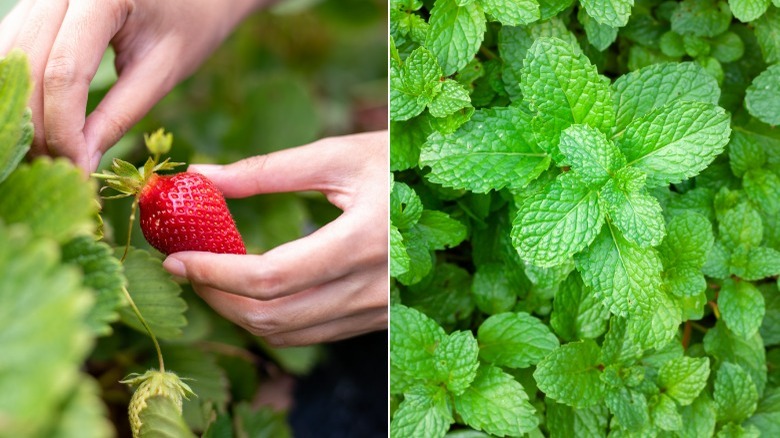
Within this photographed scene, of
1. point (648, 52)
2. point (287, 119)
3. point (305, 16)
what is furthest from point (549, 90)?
point (305, 16)

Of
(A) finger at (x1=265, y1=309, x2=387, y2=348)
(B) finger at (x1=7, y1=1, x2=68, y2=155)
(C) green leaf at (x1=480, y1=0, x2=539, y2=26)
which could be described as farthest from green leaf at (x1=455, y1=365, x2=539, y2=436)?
(B) finger at (x1=7, y1=1, x2=68, y2=155)

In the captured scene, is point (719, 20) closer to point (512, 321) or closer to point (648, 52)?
point (648, 52)

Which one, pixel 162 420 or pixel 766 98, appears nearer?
pixel 162 420

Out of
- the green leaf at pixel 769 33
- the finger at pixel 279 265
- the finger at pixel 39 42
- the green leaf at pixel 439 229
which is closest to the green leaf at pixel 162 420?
the finger at pixel 279 265

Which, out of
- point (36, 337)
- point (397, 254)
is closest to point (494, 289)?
point (397, 254)

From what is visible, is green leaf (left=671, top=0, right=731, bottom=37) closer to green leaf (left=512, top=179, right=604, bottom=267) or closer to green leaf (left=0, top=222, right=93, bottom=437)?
green leaf (left=512, top=179, right=604, bottom=267)

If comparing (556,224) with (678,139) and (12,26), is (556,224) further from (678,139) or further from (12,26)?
(12,26)
